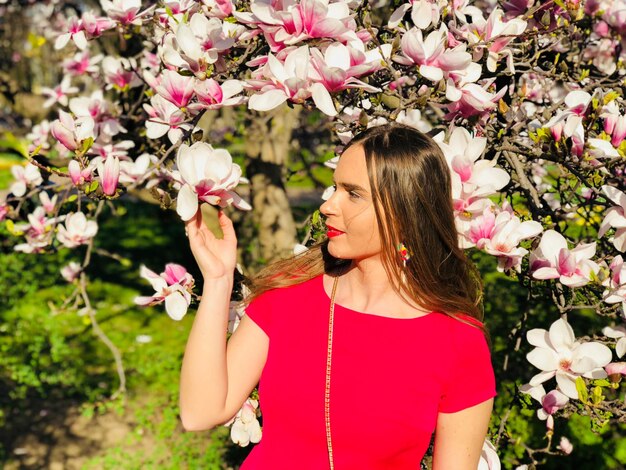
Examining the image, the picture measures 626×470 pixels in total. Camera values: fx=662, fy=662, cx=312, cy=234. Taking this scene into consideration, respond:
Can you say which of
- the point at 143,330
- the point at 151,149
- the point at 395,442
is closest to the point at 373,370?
the point at 395,442

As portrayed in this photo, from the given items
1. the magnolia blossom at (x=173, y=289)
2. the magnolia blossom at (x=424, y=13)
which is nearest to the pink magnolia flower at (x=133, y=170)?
the magnolia blossom at (x=173, y=289)

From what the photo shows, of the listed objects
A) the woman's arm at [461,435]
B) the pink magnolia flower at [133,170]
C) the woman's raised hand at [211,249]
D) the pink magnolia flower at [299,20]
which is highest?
the pink magnolia flower at [299,20]

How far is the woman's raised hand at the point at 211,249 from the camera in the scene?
1636 millimetres

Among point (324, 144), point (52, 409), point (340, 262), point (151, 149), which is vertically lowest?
point (52, 409)

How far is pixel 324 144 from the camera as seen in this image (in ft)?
18.4

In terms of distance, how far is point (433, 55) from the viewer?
67.6 inches

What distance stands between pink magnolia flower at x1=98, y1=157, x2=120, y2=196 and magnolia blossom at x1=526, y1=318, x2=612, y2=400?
126 cm

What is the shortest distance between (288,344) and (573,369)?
A: 2.53 feet

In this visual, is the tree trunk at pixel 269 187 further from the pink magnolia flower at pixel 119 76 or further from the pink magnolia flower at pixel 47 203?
the pink magnolia flower at pixel 47 203

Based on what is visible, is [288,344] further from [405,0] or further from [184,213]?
[405,0]

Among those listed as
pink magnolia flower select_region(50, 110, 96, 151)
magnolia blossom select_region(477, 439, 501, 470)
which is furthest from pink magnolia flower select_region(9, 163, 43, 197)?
magnolia blossom select_region(477, 439, 501, 470)

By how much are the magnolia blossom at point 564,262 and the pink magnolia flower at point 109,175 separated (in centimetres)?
123

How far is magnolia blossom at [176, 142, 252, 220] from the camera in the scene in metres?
1.52

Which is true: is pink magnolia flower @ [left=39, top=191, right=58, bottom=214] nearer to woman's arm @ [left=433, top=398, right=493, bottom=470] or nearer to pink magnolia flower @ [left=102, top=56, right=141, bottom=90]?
pink magnolia flower @ [left=102, top=56, right=141, bottom=90]
